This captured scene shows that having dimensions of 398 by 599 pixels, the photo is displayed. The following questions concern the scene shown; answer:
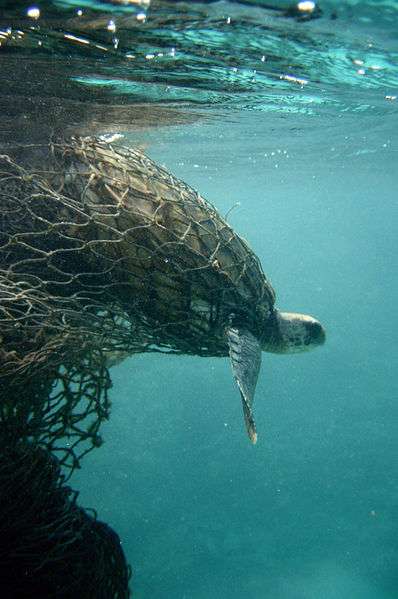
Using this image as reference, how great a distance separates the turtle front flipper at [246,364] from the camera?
15.0 feet

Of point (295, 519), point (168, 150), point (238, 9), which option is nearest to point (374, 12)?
point (238, 9)

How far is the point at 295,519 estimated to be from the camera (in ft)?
49.3

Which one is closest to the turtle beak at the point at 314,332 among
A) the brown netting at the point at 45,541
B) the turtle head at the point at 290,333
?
the turtle head at the point at 290,333

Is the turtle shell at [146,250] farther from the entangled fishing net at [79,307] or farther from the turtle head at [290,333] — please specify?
the turtle head at [290,333]

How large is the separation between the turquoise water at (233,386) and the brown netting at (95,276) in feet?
7.55

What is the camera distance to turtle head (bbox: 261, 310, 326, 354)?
6805 mm

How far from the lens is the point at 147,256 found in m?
4.78

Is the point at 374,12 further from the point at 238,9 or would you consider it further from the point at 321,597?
the point at 321,597

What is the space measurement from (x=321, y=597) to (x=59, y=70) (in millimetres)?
13909

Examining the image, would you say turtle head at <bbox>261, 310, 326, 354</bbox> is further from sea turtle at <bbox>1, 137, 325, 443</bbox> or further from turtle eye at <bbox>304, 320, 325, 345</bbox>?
sea turtle at <bbox>1, 137, 325, 443</bbox>

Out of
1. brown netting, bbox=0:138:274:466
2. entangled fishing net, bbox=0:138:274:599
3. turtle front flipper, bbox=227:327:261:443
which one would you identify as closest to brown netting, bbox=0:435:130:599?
entangled fishing net, bbox=0:138:274:599

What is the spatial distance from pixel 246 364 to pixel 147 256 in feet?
5.42

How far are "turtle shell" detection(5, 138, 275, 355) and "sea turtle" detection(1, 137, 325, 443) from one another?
12 millimetres

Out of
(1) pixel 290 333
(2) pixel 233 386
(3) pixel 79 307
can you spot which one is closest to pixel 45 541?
(3) pixel 79 307
